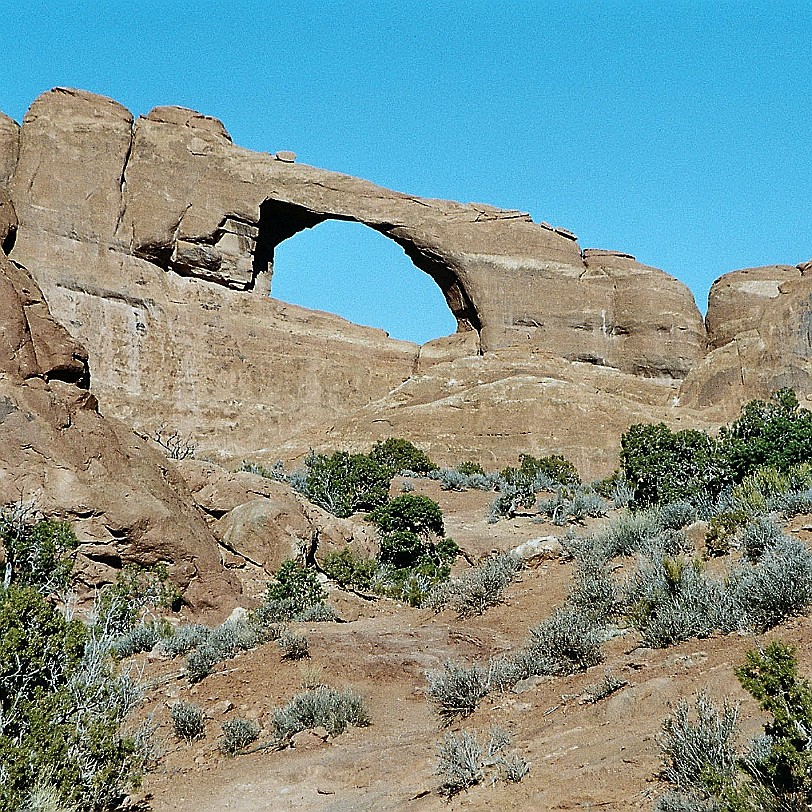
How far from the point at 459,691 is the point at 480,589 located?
149 inches

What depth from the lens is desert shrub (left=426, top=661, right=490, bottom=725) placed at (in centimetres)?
673

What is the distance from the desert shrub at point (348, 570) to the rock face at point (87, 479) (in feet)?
6.68

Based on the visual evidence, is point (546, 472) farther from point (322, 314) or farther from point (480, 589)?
point (480, 589)

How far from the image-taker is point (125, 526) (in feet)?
39.6

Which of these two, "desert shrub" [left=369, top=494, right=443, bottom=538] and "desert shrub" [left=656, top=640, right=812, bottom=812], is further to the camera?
"desert shrub" [left=369, top=494, right=443, bottom=538]

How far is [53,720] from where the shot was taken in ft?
16.5

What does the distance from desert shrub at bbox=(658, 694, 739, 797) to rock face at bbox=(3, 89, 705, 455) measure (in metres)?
31.8

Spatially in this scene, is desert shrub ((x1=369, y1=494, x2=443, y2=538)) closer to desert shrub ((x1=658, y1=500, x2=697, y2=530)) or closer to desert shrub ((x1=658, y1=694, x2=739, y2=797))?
desert shrub ((x1=658, y1=500, x2=697, y2=530))

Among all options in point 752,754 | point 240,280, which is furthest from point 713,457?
point 240,280

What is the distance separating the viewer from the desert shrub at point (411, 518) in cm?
1816

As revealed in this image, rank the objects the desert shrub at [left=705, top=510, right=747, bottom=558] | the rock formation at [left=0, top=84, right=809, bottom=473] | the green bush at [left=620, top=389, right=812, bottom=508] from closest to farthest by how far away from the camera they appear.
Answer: the desert shrub at [left=705, top=510, right=747, bottom=558] → the green bush at [left=620, top=389, right=812, bottom=508] → the rock formation at [left=0, top=84, right=809, bottom=473]

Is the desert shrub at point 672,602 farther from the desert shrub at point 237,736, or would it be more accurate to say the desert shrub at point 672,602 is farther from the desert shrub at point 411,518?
the desert shrub at point 411,518

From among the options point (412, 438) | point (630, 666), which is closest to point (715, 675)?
point (630, 666)

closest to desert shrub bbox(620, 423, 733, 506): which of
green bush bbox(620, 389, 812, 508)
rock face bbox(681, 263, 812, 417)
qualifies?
green bush bbox(620, 389, 812, 508)
